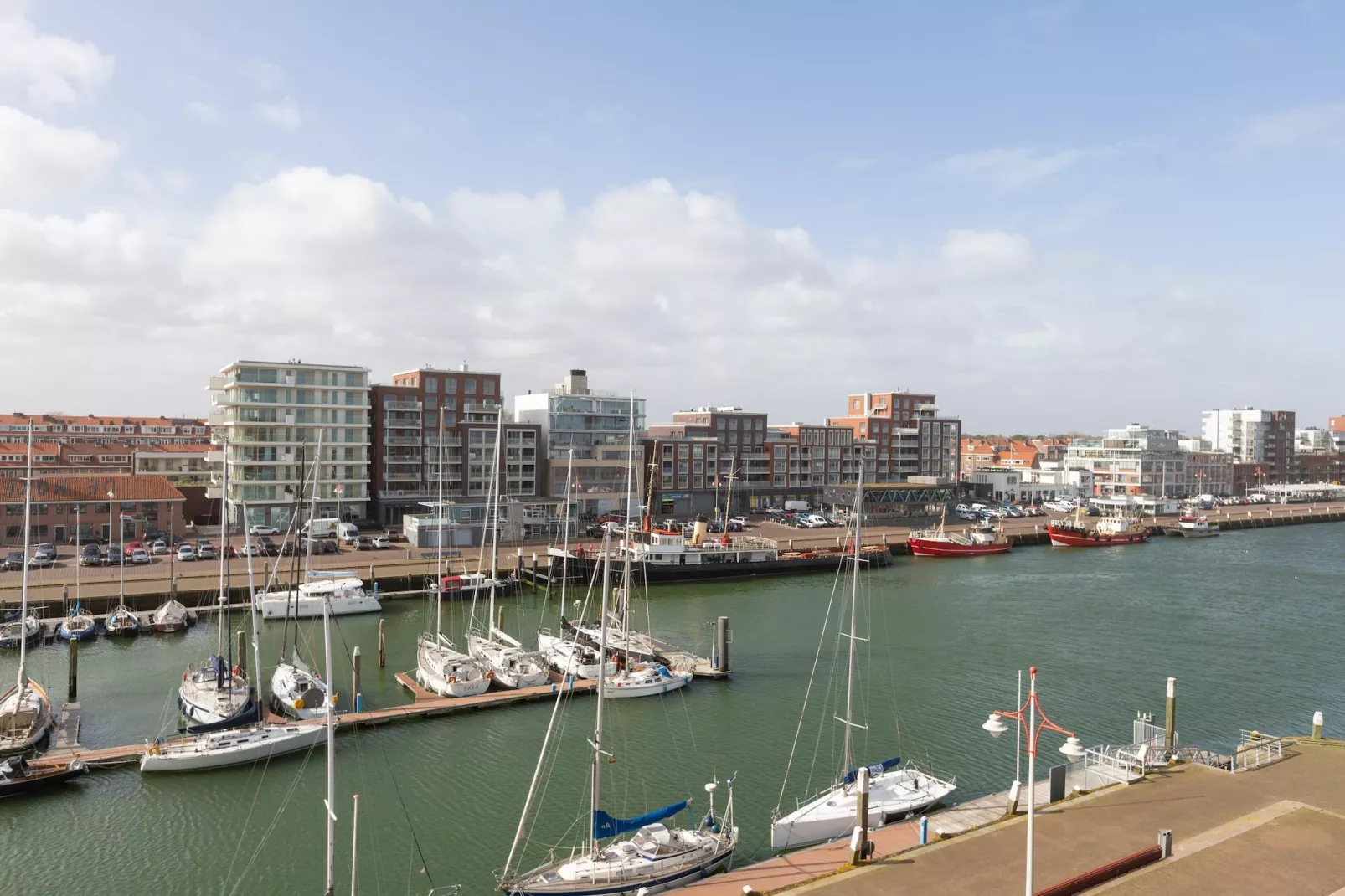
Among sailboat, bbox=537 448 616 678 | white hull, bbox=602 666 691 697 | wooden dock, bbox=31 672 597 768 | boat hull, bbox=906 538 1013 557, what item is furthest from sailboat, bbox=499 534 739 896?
boat hull, bbox=906 538 1013 557

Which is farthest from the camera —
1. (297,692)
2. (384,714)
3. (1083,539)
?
(1083,539)

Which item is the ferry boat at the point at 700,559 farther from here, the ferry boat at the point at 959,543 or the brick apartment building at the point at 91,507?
the brick apartment building at the point at 91,507

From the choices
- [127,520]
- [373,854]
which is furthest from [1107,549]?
[127,520]

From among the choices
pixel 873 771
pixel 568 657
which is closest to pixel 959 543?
pixel 568 657

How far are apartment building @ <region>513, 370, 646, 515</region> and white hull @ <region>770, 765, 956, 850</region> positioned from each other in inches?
2148

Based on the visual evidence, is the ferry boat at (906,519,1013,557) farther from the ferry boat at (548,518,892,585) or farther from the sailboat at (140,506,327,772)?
the sailboat at (140,506,327,772)

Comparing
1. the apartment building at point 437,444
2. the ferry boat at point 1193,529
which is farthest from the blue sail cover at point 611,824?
the ferry boat at point 1193,529

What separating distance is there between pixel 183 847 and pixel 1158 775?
23.7m

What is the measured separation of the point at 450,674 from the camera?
31.5 meters

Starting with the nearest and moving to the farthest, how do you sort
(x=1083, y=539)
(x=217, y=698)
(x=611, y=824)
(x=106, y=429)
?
(x=611, y=824)
(x=217, y=698)
(x=1083, y=539)
(x=106, y=429)

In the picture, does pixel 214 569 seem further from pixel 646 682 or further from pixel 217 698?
pixel 646 682

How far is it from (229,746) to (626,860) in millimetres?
13708

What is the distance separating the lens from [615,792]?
23.8 metres

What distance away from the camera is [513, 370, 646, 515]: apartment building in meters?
78.0
